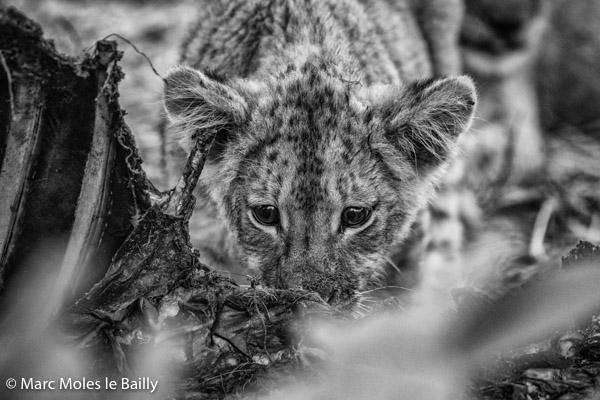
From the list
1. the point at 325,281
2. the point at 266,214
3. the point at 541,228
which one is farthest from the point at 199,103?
the point at 541,228

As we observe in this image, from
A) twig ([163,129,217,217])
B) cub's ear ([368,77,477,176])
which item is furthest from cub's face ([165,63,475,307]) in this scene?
twig ([163,129,217,217])

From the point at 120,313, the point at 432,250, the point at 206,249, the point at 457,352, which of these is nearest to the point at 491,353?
the point at 457,352

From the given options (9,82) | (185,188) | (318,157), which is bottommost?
(185,188)

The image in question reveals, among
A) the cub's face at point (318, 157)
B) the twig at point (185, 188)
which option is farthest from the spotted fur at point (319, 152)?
the twig at point (185, 188)

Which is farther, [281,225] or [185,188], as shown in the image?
[281,225]

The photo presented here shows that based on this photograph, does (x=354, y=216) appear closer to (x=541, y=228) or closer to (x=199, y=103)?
(x=199, y=103)

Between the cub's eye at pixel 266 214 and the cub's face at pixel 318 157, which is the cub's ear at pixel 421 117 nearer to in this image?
the cub's face at pixel 318 157

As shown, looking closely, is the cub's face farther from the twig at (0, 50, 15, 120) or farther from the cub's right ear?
the twig at (0, 50, 15, 120)
